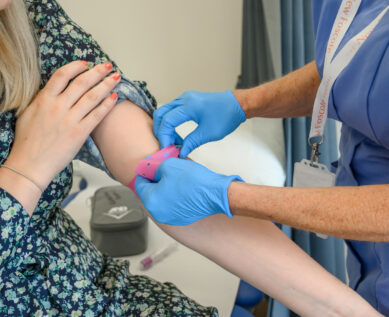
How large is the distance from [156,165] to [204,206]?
15 centimetres

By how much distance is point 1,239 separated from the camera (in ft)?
2.50

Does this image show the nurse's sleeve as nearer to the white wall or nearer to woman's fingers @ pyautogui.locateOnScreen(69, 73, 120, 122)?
woman's fingers @ pyautogui.locateOnScreen(69, 73, 120, 122)

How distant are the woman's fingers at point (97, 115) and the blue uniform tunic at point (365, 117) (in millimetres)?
495

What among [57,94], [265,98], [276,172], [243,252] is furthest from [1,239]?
[276,172]

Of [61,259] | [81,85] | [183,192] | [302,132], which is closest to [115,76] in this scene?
[81,85]

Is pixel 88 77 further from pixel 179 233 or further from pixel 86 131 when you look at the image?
pixel 179 233

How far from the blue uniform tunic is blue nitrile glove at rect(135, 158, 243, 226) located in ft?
0.93

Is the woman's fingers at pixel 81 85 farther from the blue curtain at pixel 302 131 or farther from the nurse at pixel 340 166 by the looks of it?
the blue curtain at pixel 302 131

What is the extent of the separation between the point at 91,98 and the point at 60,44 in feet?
0.51

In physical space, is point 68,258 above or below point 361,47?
below

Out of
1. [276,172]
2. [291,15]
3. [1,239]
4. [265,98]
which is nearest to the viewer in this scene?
[1,239]

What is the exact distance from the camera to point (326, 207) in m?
0.74

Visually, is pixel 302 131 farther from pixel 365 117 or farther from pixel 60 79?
pixel 60 79

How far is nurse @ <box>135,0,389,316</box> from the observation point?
0.74 m
